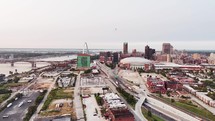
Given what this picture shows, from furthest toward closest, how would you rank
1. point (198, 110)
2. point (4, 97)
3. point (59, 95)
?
point (59, 95)
point (4, 97)
point (198, 110)

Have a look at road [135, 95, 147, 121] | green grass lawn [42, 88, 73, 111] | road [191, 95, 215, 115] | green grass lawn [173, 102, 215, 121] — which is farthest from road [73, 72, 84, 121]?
road [191, 95, 215, 115]

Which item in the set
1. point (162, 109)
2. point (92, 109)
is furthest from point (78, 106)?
point (162, 109)

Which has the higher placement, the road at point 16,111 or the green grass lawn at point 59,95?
the green grass lawn at point 59,95

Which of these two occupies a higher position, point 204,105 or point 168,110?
point 204,105

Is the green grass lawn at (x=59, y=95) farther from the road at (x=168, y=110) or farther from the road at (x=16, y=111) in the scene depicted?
the road at (x=168, y=110)

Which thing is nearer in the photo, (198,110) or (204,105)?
(198,110)

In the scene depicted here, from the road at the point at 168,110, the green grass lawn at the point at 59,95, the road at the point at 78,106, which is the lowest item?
the road at the point at 168,110

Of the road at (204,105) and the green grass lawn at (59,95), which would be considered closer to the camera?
the road at (204,105)

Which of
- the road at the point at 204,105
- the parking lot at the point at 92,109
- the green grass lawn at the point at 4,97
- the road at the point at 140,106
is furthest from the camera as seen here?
the green grass lawn at the point at 4,97

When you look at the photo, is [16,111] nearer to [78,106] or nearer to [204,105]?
[78,106]

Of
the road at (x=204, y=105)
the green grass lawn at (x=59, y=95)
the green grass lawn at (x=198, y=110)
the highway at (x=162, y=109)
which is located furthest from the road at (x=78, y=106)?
the road at (x=204, y=105)

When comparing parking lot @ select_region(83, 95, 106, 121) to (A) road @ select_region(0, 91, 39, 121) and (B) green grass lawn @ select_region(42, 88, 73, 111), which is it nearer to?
(B) green grass lawn @ select_region(42, 88, 73, 111)

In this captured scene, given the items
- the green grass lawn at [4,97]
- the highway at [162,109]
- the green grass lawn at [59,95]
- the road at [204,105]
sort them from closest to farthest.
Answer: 1. the highway at [162,109]
2. the road at [204,105]
3. the green grass lawn at [59,95]
4. the green grass lawn at [4,97]
